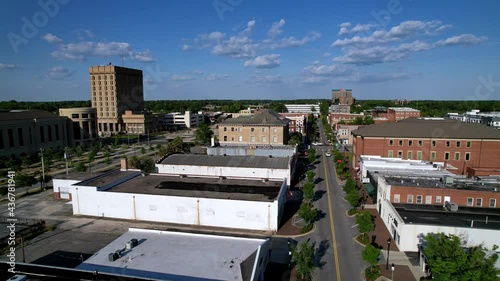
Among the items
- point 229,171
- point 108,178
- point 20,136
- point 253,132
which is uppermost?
point 253,132

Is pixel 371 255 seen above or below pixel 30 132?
below

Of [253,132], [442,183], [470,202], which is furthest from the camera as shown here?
[253,132]

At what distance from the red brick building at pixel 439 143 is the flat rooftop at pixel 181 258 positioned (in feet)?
133

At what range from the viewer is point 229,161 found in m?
46.4

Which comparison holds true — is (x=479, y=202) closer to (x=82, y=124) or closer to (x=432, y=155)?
(x=432, y=155)

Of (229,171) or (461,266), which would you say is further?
(229,171)

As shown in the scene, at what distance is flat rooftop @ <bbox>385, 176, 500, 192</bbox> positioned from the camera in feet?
105

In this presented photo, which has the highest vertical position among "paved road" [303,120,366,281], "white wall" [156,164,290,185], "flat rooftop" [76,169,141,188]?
"flat rooftop" [76,169,141,188]

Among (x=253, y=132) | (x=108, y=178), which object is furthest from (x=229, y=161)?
(x=253, y=132)

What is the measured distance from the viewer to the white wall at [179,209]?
100 feet

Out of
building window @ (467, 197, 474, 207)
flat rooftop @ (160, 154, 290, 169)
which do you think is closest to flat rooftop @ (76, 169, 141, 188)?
flat rooftop @ (160, 154, 290, 169)

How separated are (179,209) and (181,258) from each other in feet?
41.1

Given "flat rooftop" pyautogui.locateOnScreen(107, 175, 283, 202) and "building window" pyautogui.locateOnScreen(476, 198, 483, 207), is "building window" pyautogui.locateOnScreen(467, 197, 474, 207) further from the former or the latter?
"flat rooftop" pyautogui.locateOnScreen(107, 175, 283, 202)

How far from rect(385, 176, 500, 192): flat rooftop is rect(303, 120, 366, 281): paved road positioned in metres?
6.64
